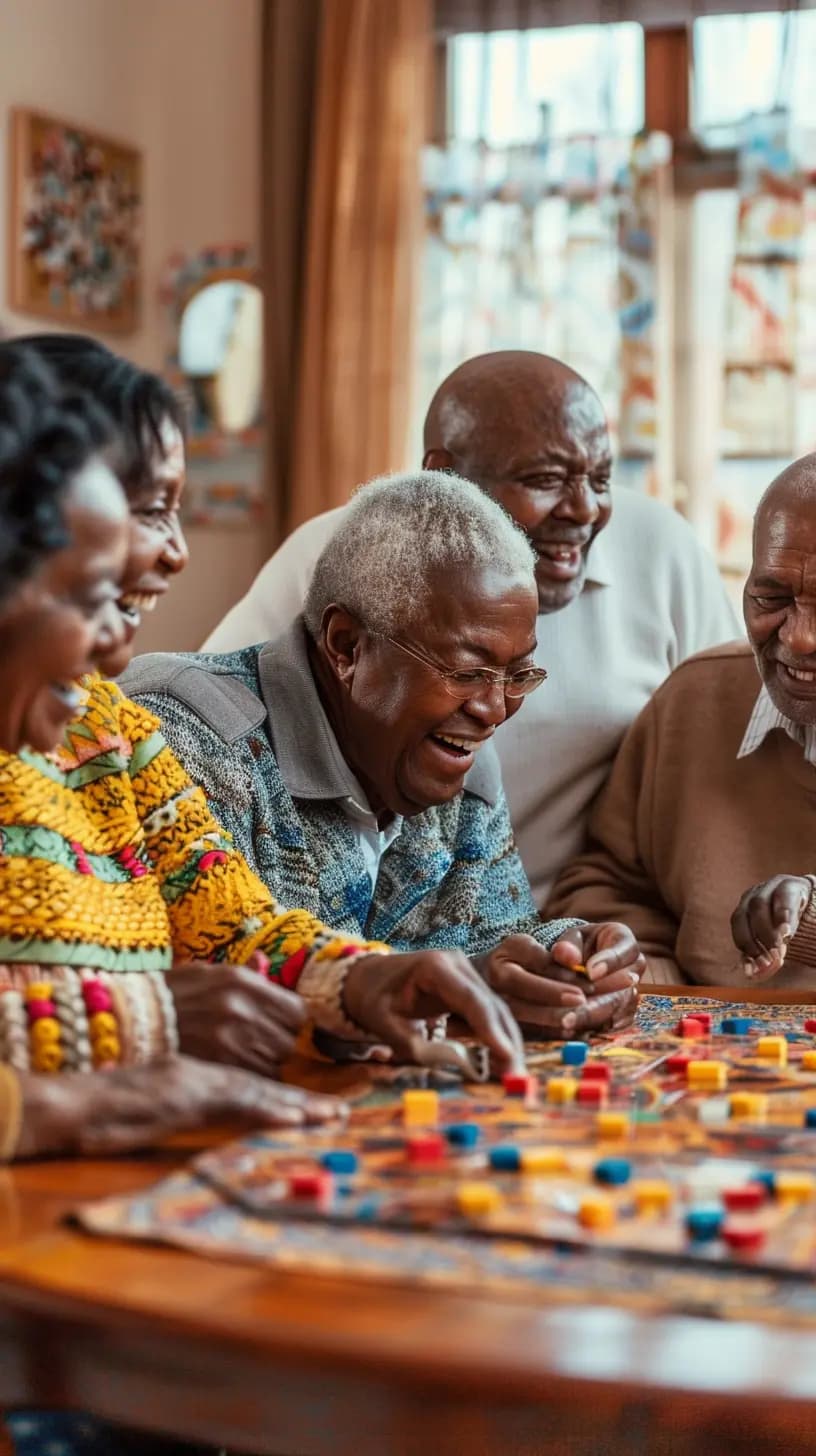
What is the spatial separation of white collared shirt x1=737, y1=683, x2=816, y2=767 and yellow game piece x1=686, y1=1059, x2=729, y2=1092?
4.15ft

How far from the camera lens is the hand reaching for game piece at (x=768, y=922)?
2.37m

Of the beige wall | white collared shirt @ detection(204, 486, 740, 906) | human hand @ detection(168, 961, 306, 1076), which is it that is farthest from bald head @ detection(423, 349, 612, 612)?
the beige wall

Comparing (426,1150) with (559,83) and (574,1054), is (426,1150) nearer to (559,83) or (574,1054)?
(574,1054)

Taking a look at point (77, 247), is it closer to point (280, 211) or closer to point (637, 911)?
point (280, 211)

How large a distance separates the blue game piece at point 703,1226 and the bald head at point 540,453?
7.13 feet

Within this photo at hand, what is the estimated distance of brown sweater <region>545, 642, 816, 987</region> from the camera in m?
2.89

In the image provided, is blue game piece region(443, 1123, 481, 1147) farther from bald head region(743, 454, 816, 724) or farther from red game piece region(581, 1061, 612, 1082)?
bald head region(743, 454, 816, 724)

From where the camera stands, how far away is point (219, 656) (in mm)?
2629

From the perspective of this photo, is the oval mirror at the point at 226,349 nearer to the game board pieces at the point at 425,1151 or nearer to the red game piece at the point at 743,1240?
the game board pieces at the point at 425,1151

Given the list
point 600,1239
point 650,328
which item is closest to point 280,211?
point 650,328

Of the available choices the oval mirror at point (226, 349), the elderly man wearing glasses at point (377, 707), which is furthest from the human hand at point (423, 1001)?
the oval mirror at point (226, 349)

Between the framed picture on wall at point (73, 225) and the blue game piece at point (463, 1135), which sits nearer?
the blue game piece at point (463, 1135)

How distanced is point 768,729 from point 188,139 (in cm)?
405

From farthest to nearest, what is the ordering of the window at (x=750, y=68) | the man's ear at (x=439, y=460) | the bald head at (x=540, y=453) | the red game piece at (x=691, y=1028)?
the window at (x=750, y=68) < the man's ear at (x=439, y=460) < the bald head at (x=540, y=453) < the red game piece at (x=691, y=1028)
